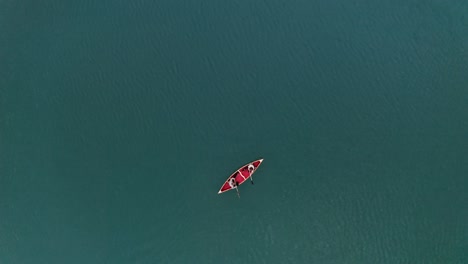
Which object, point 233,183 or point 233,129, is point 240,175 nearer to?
point 233,183

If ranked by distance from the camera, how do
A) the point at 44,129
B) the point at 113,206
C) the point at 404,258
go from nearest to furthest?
the point at 404,258
the point at 113,206
the point at 44,129

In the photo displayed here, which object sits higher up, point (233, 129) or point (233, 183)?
point (233, 129)

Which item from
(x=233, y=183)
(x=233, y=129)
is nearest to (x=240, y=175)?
(x=233, y=183)

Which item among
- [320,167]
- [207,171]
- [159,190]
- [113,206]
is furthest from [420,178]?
[113,206]

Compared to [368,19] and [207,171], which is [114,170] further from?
[368,19]
